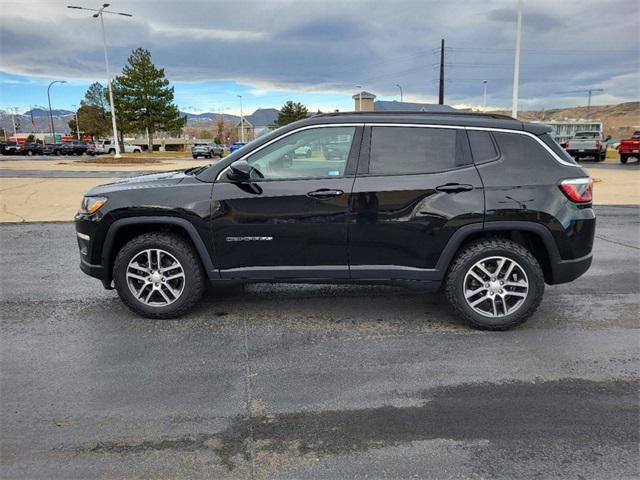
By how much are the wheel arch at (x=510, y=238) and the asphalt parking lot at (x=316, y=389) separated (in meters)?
0.60

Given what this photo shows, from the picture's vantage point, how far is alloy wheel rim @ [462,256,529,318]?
14.5 ft

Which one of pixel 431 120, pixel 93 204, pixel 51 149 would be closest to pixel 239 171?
pixel 93 204

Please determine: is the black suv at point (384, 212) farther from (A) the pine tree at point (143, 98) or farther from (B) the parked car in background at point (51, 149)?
(B) the parked car in background at point (51, 149)

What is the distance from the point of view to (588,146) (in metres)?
29.7

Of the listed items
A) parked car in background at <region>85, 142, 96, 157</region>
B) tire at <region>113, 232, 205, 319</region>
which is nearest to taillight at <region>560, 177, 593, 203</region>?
tire at <region>113, 232, 205, 319</region>

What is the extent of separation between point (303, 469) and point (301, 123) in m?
2.94

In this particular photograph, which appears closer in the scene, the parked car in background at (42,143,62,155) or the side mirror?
the side mirror

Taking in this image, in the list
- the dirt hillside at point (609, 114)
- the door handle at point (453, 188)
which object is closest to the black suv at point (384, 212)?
the door handle at point (453, 188)

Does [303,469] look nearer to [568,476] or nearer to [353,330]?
[568,476]

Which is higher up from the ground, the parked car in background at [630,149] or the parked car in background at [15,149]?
the parked car in background at [15,149]

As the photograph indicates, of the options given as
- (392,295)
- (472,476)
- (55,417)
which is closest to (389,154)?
(392,295)

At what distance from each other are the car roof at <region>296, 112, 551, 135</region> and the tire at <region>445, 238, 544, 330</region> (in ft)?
3.38

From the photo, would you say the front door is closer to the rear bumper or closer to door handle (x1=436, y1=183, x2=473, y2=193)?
door handle (x1=436, y1=183, x2=473, y2=193)

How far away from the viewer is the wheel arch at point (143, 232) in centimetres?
448
